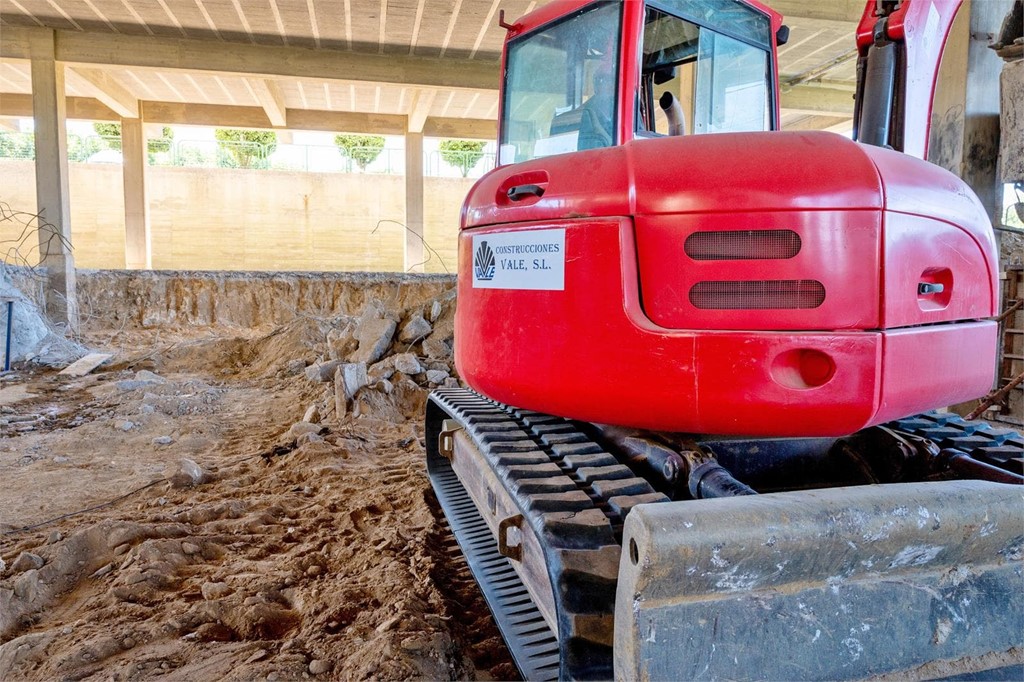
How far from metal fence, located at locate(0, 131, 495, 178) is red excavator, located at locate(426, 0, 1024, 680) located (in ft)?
63.3

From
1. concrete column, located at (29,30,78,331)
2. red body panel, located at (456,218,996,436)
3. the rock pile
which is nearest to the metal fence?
concrete column, located at (29,30,78,331)

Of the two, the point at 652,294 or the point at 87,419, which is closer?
the point at 652,294

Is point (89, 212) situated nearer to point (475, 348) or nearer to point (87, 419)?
point (87, 419)

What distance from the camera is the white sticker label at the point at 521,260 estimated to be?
82.5 inches

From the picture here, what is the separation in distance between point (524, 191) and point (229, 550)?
2.14 m

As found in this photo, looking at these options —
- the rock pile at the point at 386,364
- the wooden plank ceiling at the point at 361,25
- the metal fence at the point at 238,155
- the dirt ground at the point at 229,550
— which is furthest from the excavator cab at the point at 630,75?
the metal fence at the point at 238,155

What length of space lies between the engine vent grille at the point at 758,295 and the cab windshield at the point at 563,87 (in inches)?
31.5

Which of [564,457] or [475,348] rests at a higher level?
[475,348]

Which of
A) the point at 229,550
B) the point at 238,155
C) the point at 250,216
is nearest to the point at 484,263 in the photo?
the point at 229,550

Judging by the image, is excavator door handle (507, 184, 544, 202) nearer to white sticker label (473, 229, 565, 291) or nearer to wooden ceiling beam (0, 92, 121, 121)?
white sticker label (473, 229, 565, 291)

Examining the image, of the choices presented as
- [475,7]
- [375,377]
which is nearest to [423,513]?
[375,377]

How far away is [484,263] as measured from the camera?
7.91 ft

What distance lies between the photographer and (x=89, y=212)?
19.8m

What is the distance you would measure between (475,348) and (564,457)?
0.54 metres
